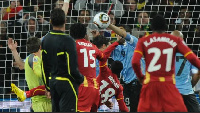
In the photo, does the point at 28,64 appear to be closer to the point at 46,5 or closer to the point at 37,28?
the point at 37,28

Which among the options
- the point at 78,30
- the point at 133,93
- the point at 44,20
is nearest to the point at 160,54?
the point at 78,30

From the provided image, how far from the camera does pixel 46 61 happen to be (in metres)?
7.83

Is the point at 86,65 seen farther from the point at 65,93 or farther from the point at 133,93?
the point at 133,93

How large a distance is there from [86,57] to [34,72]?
3.74ft

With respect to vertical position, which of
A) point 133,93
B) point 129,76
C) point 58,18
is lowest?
point 133,93

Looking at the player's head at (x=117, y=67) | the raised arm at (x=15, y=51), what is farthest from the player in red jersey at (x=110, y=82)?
the raised arm at (x=15, y=51)

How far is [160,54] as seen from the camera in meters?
7.39

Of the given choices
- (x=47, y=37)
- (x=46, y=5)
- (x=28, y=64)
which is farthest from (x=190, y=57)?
(x=46, y=5)

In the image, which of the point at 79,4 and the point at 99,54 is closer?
the point at 99,54

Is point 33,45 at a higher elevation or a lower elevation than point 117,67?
higher

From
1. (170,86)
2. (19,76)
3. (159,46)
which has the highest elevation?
(159,46)

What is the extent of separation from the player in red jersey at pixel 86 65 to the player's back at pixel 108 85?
1.00m

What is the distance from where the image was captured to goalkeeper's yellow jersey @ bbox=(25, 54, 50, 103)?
9.21 metres

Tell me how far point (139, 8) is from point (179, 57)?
380cm
